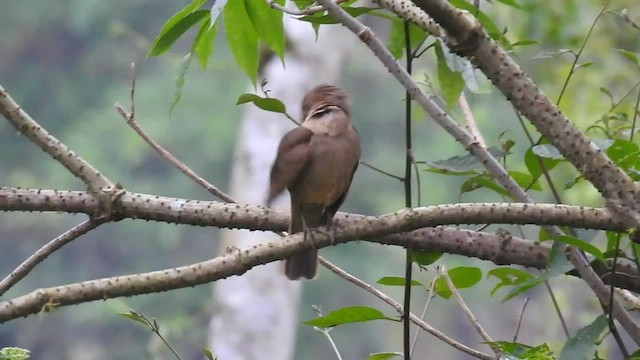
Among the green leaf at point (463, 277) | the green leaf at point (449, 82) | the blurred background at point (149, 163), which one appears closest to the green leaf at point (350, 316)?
the green leaf at point (463, 277)

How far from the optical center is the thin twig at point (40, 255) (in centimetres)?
178

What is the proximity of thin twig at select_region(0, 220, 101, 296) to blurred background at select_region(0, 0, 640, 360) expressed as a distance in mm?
8540

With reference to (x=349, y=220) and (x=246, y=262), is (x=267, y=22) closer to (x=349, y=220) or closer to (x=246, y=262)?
(x=349, y=220)

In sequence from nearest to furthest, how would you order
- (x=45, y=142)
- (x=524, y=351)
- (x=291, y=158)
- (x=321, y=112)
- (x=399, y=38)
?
(x=524, y=351)
(x=45, y=142)
(x=399, y=38)
(x=291, y=158)
(x=321, y=112)

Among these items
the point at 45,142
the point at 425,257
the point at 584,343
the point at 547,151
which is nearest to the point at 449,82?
the point at 547,151

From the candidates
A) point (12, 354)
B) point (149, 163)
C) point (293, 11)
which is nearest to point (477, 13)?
point (293, 11)

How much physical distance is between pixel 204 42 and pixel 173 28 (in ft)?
0.27

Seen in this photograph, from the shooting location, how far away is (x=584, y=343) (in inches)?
71.4

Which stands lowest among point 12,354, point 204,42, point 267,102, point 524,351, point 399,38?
point 12,354

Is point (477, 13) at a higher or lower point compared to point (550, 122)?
higher

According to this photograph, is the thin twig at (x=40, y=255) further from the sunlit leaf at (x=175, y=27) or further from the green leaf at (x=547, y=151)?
the green leaf at (x=547, y=151)

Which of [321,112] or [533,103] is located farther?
[321,112]

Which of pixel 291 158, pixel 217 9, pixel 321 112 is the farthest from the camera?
pixel 321 112

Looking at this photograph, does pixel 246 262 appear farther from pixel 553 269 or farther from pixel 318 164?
pixel 318 164
